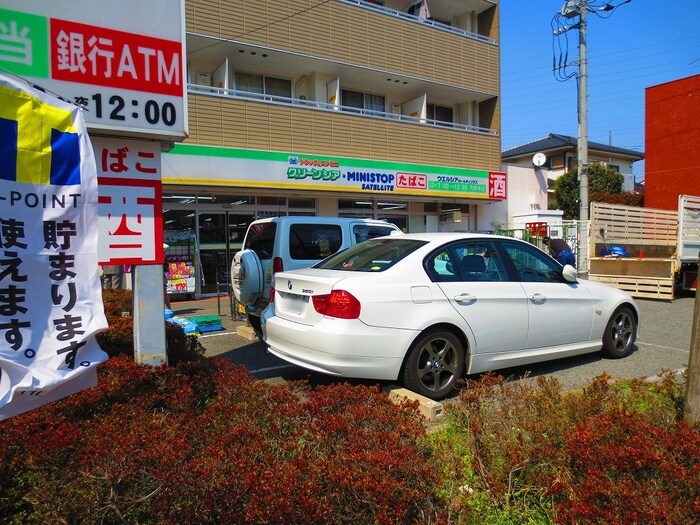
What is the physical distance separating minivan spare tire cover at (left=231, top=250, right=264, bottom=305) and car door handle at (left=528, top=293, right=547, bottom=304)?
355 centimetres

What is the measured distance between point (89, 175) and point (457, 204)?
1710cm

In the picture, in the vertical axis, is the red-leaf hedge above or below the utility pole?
below

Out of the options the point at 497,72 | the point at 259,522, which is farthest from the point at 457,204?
the point at 259,522

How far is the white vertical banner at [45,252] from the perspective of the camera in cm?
222

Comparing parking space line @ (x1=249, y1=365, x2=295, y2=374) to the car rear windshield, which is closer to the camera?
the car rear windshield

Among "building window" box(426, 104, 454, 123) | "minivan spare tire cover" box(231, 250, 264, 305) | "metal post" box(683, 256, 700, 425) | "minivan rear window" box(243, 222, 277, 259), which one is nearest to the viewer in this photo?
"metal post" box(683, 256, 700, 425)

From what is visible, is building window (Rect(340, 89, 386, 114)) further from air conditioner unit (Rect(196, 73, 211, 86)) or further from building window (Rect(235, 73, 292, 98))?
air conditioner unit (Rect(196, 73, 211, 86))

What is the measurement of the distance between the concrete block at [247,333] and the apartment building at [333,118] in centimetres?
498

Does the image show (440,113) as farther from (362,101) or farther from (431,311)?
(431,311)

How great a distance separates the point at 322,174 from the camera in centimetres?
1409

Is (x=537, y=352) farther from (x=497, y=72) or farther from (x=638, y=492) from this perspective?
(x=497, y=72)

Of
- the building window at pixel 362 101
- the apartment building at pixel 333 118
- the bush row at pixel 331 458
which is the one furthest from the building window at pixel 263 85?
the bush row at pixel 331 458

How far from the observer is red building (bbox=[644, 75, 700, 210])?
19219 mm

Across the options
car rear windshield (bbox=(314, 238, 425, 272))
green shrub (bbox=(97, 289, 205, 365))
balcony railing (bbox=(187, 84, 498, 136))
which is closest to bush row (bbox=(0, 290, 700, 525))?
green shrub (bbox=(97, 289, 205, 365))
